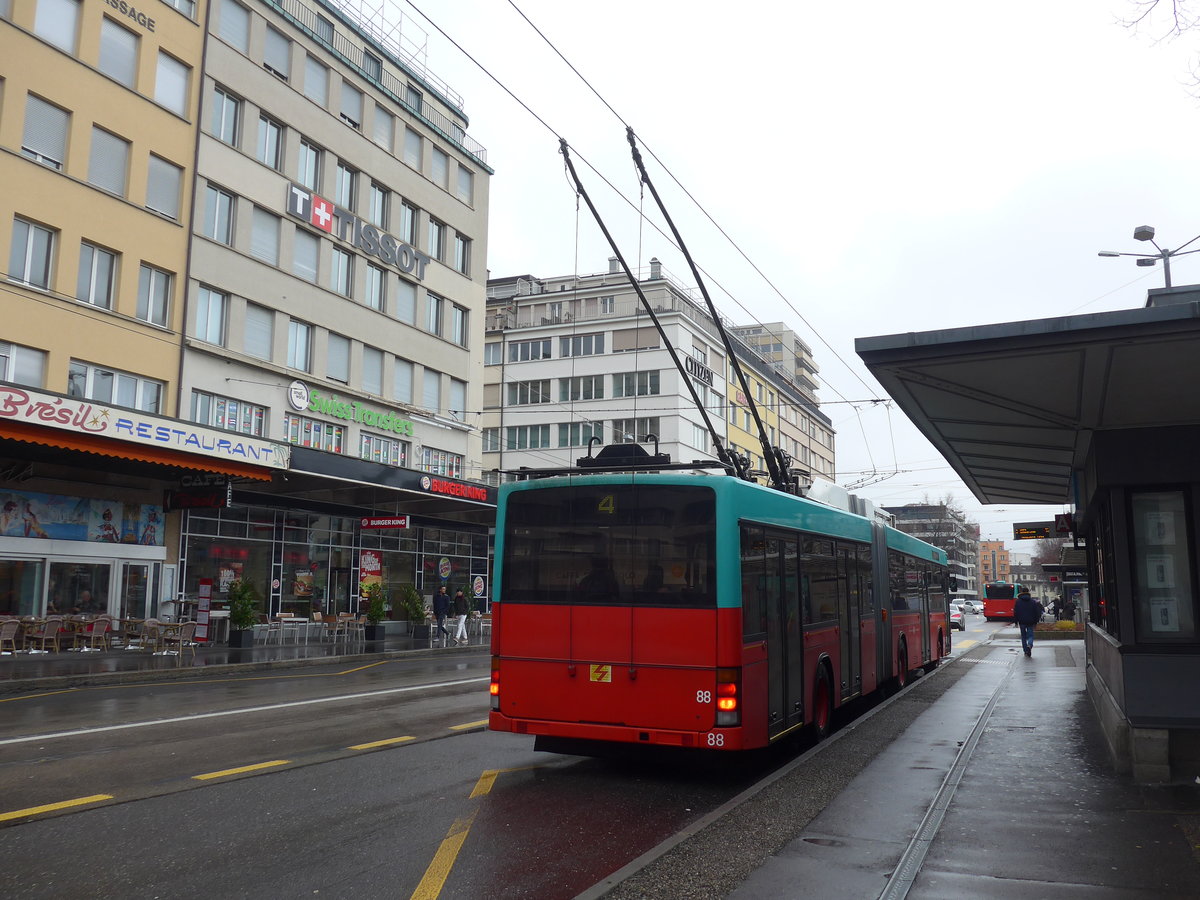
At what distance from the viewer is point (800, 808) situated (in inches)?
295

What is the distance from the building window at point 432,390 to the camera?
38094 mm

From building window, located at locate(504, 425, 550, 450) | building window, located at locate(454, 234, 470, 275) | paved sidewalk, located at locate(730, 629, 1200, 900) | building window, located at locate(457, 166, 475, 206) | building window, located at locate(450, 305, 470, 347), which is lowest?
A: paved sidewalk, located at locate(730, 629, 1200, 900)

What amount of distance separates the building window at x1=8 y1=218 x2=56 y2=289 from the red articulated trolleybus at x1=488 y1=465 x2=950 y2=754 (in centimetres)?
1927

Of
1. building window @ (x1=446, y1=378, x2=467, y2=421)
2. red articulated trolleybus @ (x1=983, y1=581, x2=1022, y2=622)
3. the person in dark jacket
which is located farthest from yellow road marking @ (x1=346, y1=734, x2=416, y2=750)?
red articulated trolleybus @ (x1=983, y1=581, x2=1022, y2=622)

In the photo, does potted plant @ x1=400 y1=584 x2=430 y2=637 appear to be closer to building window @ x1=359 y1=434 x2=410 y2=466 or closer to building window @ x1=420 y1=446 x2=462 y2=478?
building window @ x1=359 y1=434 x2=410 y2=466

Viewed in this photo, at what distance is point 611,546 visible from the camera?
8891mm

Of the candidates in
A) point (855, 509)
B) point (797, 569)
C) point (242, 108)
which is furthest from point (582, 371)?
point (797, 569)

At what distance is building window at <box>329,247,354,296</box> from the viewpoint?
111 feet

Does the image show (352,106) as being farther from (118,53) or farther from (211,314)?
(211,314)

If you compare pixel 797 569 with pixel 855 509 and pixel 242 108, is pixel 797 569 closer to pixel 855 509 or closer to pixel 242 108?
pixel 855 509


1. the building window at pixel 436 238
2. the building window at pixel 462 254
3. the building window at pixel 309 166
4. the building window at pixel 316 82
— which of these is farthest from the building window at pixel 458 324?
the building window at pixel 316 82

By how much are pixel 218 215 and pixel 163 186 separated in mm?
2138

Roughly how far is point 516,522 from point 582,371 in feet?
177

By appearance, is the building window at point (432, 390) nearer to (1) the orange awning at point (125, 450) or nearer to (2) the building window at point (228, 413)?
(2) the building window at point (228, 413)
